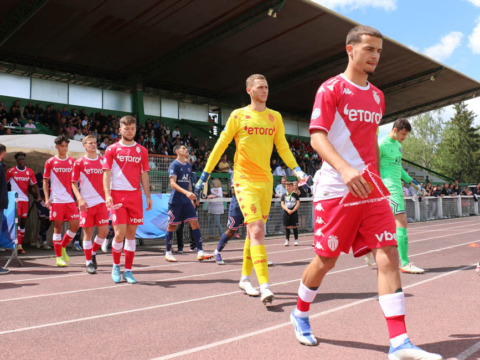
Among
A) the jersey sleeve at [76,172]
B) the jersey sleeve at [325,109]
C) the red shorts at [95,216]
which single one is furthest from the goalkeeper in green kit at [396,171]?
the jersey sleeve at [76,172]

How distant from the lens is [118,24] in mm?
20969

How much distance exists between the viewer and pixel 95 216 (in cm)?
782

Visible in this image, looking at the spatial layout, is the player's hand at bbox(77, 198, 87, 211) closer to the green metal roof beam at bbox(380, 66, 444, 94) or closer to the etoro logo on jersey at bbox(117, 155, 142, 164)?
the etoro logo on jersey at bbox(117, 155, 142, 164)

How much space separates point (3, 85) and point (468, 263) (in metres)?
23.6

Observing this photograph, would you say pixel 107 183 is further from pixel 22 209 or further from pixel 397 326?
pixel 22 209

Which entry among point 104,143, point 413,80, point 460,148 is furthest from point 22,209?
point 460,148

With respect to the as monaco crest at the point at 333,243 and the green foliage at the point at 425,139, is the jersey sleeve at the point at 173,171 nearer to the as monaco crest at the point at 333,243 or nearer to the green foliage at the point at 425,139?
the as monaco crest at the point at 333,243

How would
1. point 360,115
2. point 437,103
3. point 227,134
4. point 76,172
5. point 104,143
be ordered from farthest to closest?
1. point 437,103
2. point 104,143
3. point 76,172
4. point 227,134
5. point 360,115

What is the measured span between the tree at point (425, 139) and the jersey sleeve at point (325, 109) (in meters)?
72.3

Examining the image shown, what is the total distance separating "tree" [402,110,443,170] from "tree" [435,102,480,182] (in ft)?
3.75

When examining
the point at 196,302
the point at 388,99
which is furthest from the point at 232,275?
the point at 388,99

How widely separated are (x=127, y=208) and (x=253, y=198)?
2139mm

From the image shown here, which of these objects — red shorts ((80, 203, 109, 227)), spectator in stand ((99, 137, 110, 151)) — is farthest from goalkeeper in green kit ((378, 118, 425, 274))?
spectator in stand ((99, 137, 110, 151))

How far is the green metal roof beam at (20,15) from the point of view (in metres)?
17.8
